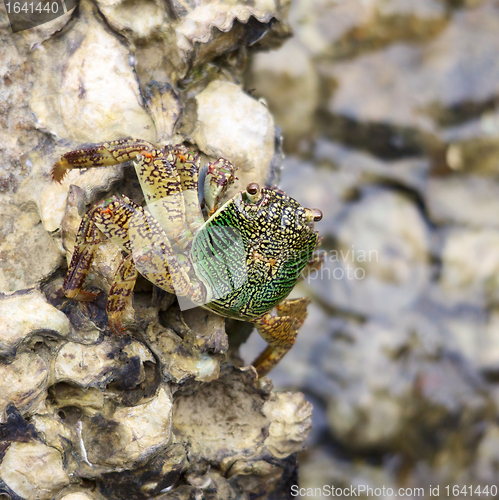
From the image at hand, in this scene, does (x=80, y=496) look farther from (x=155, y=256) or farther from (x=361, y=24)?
(x=361, y=24)

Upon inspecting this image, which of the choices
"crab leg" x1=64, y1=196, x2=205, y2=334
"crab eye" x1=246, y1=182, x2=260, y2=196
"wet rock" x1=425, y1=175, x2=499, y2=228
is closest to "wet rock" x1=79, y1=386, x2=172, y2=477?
"crab leg" x1=64, y1=196, x2=205, y2=334

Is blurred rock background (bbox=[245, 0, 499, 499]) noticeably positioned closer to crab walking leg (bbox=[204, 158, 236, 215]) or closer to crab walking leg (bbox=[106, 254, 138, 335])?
crab walking leg (bbox=[204, 158, 236, 215])

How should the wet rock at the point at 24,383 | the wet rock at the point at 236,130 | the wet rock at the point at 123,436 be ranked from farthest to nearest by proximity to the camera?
the wet rock at the point at 236,130
the wet rock at the point at 123,436
the wet rock at the point at 24,383

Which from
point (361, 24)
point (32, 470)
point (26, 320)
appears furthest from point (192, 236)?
point (361, 24)

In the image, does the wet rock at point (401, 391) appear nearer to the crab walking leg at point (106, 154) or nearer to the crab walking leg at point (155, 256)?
the crab walking leg at point (155, 256)

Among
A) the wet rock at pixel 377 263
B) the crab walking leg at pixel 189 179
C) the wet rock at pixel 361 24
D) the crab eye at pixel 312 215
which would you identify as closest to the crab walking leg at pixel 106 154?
the crab walking leg at pixel 189 179

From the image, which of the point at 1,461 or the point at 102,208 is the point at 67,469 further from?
the point at 102,208
